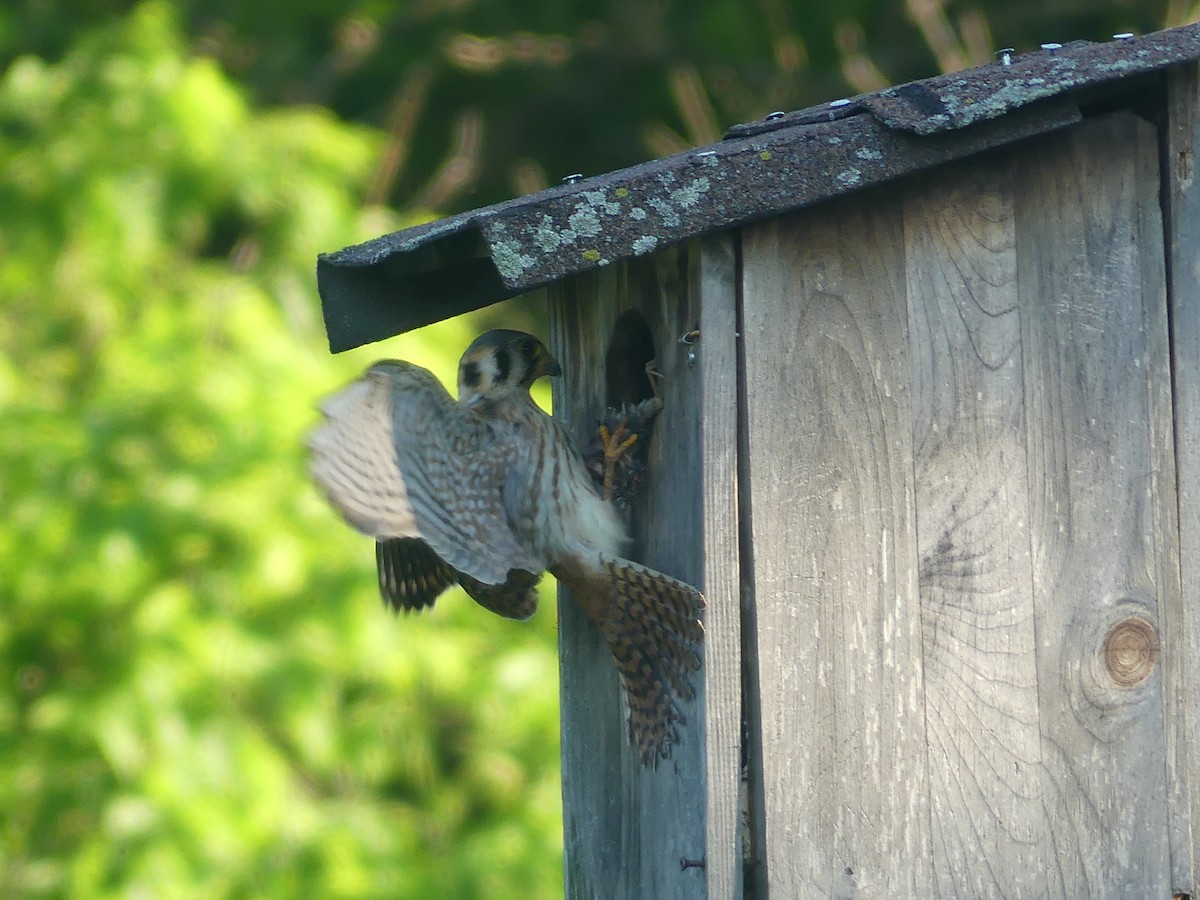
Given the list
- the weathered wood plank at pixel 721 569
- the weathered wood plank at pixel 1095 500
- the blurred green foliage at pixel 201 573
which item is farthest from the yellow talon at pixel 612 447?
the blurred green foliage at pixel 201 573

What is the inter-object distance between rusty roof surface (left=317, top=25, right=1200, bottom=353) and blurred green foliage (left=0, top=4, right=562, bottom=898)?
2.48 meters

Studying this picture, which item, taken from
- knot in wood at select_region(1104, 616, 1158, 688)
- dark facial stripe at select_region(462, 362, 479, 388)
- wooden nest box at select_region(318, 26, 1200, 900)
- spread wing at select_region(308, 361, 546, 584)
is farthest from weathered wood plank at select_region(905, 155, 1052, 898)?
dark facial stripe at select_region(462, 362, 479, 388)

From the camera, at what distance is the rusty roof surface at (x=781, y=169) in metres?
2.19

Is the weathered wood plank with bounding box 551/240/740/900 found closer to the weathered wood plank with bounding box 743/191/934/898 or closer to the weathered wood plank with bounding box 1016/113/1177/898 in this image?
the weathered wood plank with bounding box 743/191/934/898

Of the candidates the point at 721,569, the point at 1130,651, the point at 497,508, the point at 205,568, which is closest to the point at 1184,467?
the point at 1130,651

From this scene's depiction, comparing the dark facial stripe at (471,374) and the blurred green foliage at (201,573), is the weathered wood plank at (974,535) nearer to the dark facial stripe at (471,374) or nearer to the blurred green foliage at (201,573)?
the dark facial stripe at (471,374)

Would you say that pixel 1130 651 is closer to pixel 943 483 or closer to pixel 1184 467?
pixel 1184 467

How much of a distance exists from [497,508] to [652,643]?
0.45m

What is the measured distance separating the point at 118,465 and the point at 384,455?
7.99 ft

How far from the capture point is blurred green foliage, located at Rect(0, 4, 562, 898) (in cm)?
459

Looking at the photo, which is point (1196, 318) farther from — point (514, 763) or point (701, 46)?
point (701, 46)

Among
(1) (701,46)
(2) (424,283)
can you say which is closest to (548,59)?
(1) (701,46)

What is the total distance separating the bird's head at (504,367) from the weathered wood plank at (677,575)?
64 millimetres

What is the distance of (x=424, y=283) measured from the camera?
265 centimetres
